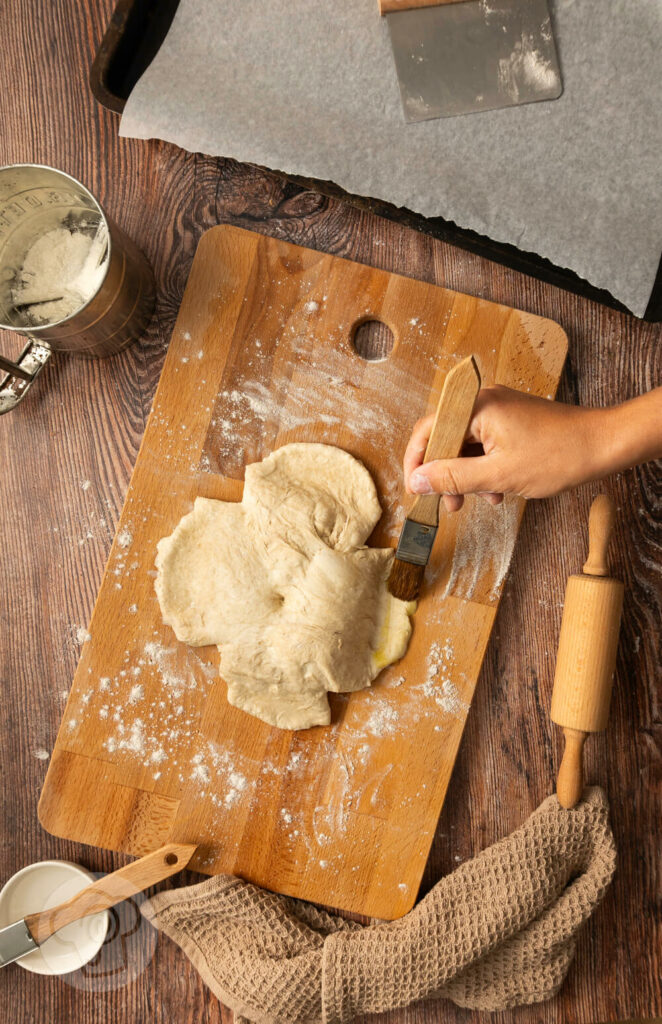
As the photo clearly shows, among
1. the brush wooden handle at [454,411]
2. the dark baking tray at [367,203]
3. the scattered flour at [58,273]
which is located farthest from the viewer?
the dark baking tray at [367,203]

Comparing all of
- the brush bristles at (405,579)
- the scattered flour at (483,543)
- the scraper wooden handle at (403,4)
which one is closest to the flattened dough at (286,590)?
Answer: the brush bristles at (405,579)

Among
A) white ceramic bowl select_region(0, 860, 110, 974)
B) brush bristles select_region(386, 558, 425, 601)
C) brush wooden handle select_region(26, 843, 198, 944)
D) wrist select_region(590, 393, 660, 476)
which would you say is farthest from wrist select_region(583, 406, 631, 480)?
white ceramic bowl select_region(0, 860, 110, 974)

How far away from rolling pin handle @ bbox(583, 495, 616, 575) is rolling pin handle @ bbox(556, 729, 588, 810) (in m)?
0.31

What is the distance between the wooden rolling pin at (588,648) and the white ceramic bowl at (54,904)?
97 centimetres

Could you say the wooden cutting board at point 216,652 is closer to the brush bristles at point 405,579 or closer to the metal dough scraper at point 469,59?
the brush bristles at point 405,579

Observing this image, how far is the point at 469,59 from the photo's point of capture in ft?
4.31

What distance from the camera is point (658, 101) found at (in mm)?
1308

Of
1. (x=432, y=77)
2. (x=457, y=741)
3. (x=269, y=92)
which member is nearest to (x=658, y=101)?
(x=432, y=77)

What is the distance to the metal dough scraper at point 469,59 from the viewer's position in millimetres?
1312

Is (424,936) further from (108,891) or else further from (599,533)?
(599,533)

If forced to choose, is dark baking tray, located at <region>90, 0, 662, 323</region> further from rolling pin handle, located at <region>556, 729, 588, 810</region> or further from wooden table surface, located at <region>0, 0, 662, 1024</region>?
rolling pin handle, located at <region>556, 729, 588, 810</region>

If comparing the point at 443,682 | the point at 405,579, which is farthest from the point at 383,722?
the point at 405,579

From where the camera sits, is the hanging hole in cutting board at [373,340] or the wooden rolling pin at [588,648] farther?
the hanging hole in cutting board at [373,340]

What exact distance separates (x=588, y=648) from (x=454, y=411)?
0.51 metres
